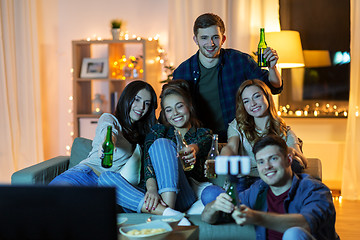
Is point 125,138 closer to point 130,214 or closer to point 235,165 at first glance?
point 130,214

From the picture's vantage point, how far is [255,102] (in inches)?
105

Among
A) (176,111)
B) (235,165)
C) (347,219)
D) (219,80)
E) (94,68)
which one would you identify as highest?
(94,68)

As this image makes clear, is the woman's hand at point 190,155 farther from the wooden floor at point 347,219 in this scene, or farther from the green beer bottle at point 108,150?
the wooden floor at point 347,219

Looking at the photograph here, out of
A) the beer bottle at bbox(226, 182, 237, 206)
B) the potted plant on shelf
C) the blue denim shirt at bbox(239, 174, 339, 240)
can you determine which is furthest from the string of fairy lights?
the beer bottle at bbox(226, 182, 237, 206)

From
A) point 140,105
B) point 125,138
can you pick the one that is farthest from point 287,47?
point 125,138

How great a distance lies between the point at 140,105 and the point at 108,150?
0.40m

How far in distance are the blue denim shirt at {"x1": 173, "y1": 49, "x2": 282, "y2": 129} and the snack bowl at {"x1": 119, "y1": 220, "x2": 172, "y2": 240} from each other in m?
1.38

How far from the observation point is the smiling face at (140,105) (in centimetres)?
290

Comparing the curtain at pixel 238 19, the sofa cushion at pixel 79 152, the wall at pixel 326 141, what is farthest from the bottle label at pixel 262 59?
the wall at pixel 326 141

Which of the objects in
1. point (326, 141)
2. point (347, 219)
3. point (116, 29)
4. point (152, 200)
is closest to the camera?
point (152, 200)

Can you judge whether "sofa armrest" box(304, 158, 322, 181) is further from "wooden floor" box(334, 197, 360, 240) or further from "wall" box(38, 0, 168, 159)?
"wall" box(38, 0, 168, 159)

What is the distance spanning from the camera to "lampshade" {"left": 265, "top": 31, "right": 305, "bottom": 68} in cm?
433

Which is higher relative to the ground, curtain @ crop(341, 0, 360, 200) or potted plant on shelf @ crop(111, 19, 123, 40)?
potted plant on shelf @ crop(111, 19, 123, 40)

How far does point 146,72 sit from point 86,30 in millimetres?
983
